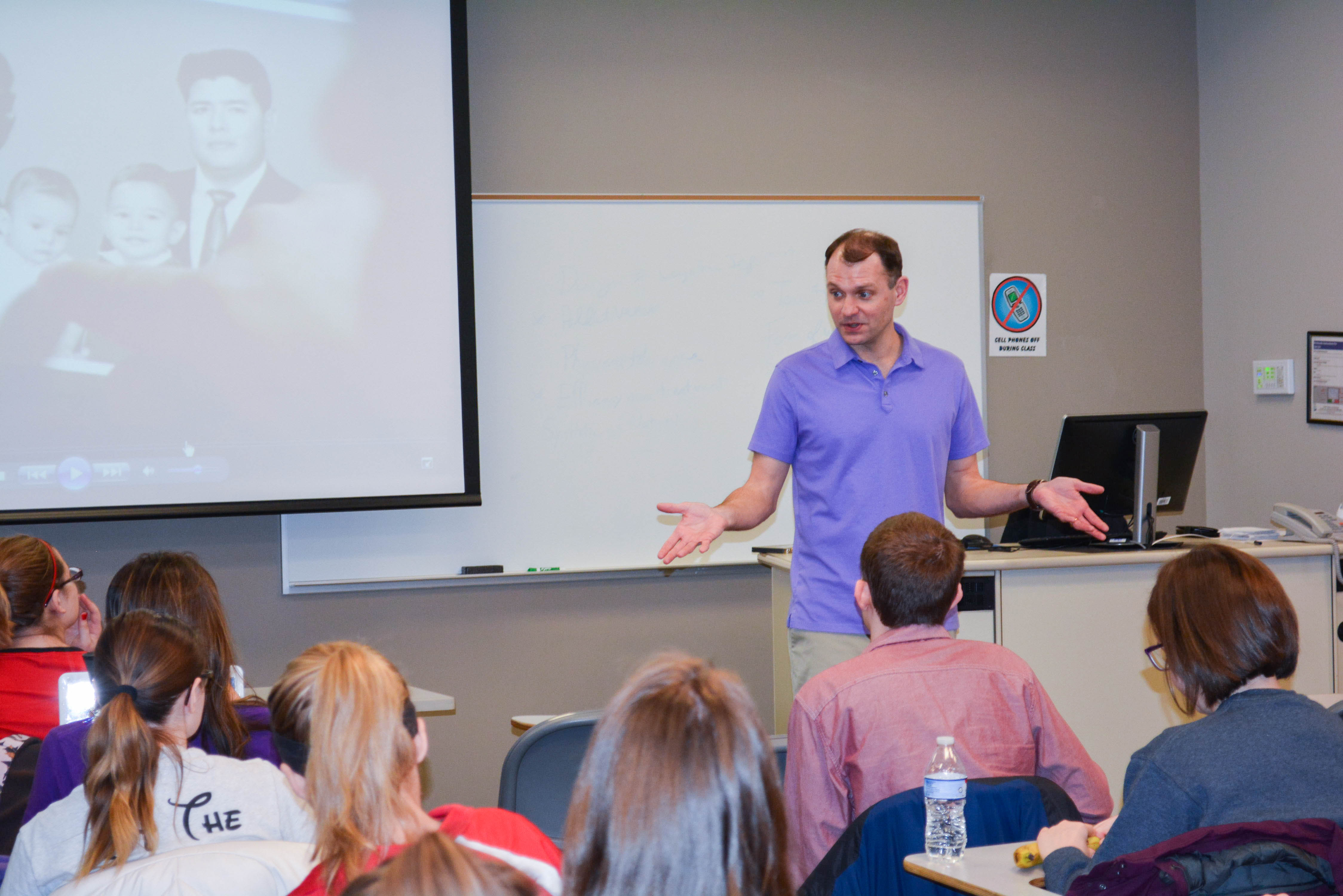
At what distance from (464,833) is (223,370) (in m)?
2.70

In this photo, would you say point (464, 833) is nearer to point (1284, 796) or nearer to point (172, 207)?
point (1284, 796)

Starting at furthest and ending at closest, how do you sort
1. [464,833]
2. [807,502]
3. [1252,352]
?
1. [1252,352]
2. [807,502]
3. [464,833]

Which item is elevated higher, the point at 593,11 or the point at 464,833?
the point at 593,11

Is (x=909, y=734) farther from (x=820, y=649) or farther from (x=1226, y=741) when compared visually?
(x=820, y=649)

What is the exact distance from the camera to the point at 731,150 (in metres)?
4.13

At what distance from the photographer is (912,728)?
1.92 metres

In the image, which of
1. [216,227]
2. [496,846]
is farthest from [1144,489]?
[216,227]

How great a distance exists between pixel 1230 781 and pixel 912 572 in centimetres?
71

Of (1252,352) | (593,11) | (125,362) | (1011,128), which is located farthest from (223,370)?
(1252,352)

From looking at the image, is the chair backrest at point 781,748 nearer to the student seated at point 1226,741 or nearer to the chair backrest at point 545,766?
the chair backrest at point 545,766

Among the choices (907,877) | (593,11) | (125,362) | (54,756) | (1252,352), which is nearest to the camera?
(907,877)

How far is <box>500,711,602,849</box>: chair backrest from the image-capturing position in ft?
7.30

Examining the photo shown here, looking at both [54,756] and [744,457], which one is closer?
[54,756]

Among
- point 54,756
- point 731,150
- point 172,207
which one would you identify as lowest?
point 54,756
